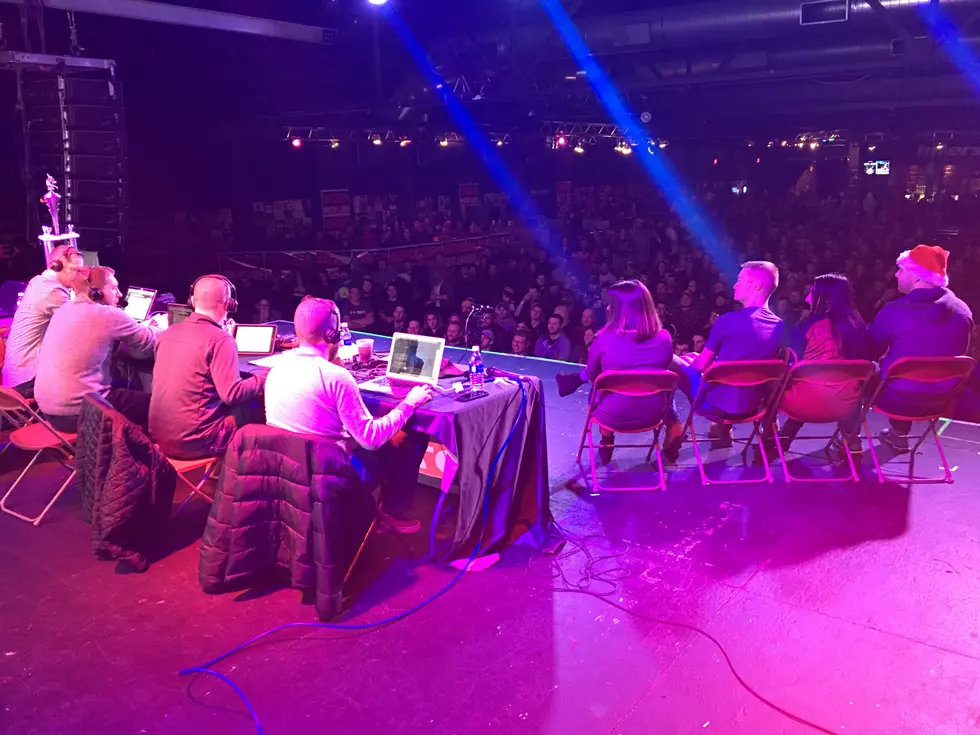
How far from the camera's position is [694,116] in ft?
45.3

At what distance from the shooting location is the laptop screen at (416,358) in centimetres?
341

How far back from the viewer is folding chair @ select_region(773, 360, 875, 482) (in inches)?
147

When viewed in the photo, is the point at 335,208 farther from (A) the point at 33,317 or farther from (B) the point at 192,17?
(A) the point at 33,317

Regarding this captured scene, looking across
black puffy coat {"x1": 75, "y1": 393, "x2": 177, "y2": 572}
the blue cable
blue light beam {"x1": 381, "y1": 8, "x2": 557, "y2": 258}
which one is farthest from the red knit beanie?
blue light beam {"x1": 381, "y1": 8, "x2": 557, "y2": 258}

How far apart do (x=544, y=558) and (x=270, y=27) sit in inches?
277

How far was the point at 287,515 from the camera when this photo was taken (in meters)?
2.86

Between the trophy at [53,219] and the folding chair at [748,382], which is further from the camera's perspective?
the trophy at [53,219]

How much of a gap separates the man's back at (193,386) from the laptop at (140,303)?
5.42 ft

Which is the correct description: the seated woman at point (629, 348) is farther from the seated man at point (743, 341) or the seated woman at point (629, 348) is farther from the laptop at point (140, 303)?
the laptop at point (140, 303)

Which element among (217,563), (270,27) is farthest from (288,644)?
(270,27)

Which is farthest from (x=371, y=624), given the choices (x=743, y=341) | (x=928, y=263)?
(x=928, y=263)

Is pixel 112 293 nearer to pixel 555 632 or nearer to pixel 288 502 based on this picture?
pixel 288 502

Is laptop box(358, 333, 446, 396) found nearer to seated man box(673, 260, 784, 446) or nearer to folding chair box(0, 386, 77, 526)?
seated man box(673, 260, 784, 446)

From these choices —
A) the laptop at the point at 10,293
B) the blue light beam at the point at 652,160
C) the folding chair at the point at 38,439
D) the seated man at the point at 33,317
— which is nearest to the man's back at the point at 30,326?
the seated man at the point at 33,317
